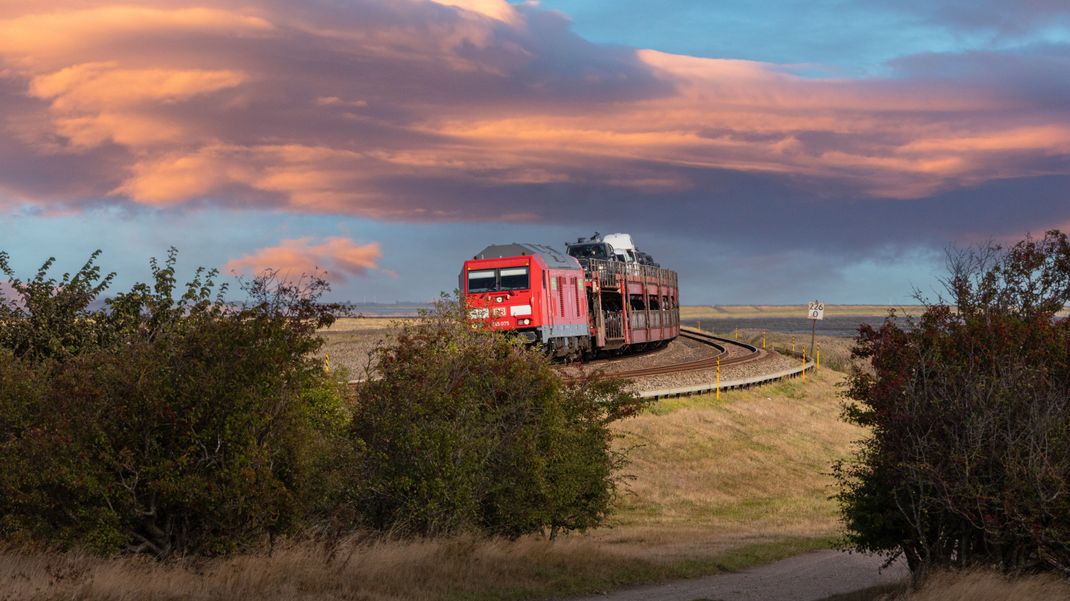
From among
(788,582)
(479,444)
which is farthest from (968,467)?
(479,444)

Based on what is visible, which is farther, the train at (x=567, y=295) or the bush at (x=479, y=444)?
the train at (x=567, y=295)

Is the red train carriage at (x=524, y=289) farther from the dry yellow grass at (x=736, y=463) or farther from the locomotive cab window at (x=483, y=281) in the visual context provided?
the dry yellow grass at (x=736, y=463)

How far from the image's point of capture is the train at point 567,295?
144ft

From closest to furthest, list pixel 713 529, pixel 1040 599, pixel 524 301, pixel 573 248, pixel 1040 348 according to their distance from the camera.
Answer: pixel 1040 599 < pixel 1040 348 < pixel 713 529 < pixel 524 301 < pixel 573 248

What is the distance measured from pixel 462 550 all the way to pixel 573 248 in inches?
1441

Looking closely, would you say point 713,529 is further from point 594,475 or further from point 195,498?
point 195,498

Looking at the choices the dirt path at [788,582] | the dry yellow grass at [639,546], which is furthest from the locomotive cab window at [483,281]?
the dirt path at [788,582]

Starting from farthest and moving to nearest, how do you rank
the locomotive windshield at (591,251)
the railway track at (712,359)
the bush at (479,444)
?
the locomotive windshield at (591,251)
the railway track at (712,359)
the bush at (479,444)

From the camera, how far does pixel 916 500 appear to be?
19734mm

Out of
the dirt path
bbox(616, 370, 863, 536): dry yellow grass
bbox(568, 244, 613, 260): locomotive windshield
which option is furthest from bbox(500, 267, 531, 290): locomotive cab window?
the dirt path

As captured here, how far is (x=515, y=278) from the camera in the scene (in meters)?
44.4

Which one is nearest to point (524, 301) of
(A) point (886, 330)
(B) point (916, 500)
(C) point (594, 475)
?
(C) point (594, 475)

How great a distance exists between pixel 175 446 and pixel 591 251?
129 ft

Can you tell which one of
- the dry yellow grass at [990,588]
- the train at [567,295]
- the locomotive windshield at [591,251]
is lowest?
the dry yellow grass at [990,588]
